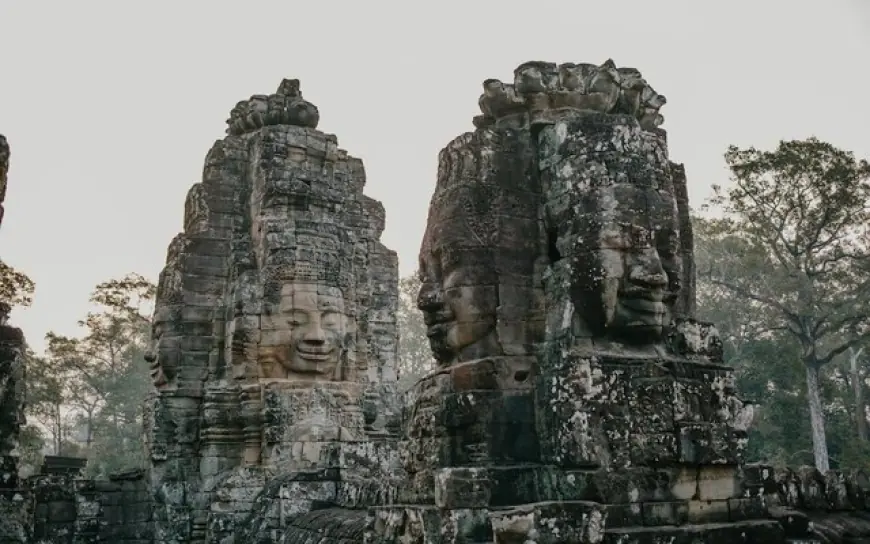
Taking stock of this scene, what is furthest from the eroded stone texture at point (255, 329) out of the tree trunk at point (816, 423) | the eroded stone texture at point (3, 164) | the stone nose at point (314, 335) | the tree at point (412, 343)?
the tree at point (412, 343)

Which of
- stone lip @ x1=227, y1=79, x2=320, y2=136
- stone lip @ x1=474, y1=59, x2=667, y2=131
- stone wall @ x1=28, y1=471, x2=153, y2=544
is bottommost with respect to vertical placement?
stone wall @ x1=28, y1=471, x2=153, y2=544

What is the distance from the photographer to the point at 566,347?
20.7ft

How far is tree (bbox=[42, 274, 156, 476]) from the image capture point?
33.3m

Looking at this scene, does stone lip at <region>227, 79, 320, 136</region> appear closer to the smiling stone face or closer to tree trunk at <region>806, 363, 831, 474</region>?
the smiling stone face

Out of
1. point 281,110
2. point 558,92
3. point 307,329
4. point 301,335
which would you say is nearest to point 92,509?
point 301,335

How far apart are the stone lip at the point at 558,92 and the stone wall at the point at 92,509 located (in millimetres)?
9063

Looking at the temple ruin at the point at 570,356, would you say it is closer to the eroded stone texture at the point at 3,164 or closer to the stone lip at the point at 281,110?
the eroded stone texture at the point at 3,164

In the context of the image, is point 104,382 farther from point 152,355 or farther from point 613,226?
point 613,226

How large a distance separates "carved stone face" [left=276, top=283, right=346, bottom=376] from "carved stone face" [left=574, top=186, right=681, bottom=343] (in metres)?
6.82

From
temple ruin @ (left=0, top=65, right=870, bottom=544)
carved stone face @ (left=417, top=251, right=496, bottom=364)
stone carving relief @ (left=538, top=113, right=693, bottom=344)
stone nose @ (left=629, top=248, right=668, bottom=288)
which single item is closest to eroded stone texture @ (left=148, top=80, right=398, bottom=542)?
temple ruin @ (left=0, top=65, right=870, bottom=544)

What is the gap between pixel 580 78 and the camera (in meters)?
7.12

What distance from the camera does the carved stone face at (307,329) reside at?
41.6 feet

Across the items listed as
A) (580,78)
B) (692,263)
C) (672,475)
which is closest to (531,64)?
(580,78)

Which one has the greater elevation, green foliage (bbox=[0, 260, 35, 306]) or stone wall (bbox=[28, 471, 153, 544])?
green foliage (bbox=[0, 260, 35, 306])
